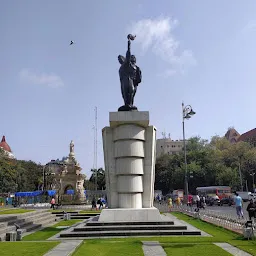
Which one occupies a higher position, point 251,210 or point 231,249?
point 251,210

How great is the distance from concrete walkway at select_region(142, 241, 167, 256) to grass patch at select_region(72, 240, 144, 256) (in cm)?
17

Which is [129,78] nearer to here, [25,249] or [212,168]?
[25,249]

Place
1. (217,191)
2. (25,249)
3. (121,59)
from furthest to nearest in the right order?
1. (217,191)
2. (121,59)
3. (25,249)

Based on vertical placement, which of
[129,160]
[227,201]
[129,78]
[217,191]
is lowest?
[227,201]

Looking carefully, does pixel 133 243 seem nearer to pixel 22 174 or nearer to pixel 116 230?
pixel 116 230

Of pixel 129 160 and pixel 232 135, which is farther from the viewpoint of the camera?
pixel 232 135

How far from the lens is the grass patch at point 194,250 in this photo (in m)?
9.87

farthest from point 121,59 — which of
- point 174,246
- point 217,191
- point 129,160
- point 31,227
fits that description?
point 217,191

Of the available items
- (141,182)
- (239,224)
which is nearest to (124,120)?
(141,182)

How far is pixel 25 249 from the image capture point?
34.8ft

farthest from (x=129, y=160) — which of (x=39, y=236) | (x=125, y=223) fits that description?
(x=39, y=236)

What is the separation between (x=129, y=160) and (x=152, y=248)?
271 inches

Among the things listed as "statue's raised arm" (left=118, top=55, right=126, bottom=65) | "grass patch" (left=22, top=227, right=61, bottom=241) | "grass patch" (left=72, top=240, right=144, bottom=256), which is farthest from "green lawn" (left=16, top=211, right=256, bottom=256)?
"statue's raised arm" (left=118, top=55, right=126, bottom=65)

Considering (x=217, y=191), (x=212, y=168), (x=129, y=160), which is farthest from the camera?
(x=212, y=168)
